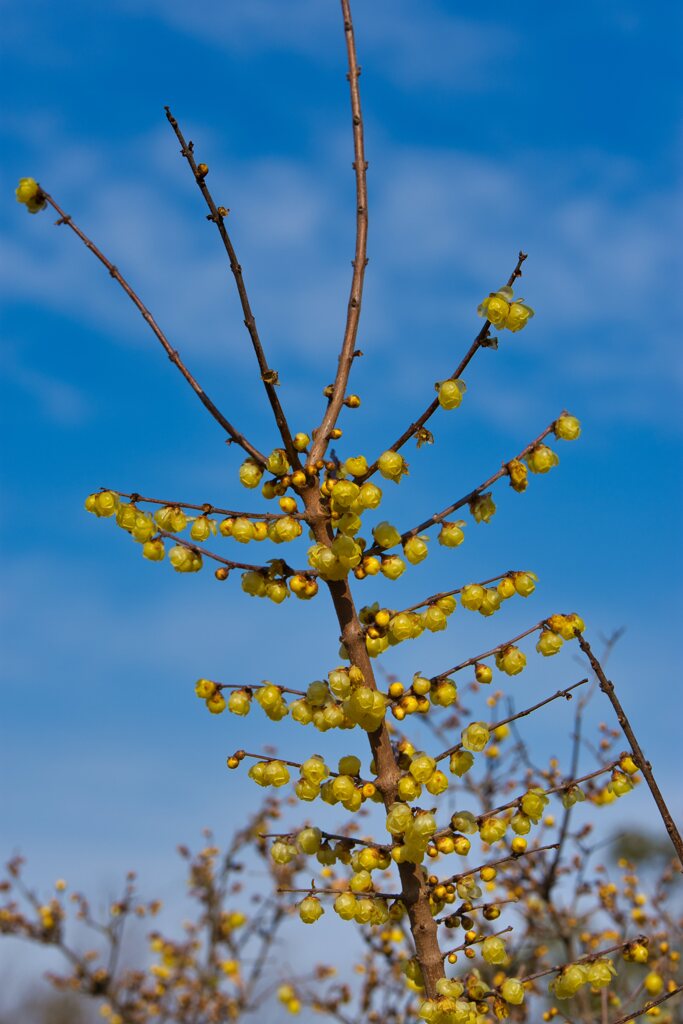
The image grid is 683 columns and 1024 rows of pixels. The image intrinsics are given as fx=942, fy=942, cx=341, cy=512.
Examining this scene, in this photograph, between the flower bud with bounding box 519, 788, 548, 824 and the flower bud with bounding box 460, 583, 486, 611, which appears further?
the flower bud with bounding box 519, 788, 548, 824

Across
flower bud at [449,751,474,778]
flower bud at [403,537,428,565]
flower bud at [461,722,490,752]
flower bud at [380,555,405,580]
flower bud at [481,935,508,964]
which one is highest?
flower bud at [403,537,428,565]

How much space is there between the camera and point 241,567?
9.78 ft

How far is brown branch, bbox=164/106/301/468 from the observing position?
2.79m

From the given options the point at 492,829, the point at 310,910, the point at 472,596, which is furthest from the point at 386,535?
the point at 310,910

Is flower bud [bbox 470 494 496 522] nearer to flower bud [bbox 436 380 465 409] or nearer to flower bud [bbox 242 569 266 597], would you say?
flower bud [bbox 436 380 465 409]

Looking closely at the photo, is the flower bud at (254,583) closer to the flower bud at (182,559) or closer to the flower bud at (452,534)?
the flower bud at (182,559)

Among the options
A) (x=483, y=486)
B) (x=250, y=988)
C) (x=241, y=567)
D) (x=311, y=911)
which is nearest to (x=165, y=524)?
(x=241, y=567)

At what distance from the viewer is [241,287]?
2.78m

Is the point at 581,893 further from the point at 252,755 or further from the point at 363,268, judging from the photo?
the point at 363,268

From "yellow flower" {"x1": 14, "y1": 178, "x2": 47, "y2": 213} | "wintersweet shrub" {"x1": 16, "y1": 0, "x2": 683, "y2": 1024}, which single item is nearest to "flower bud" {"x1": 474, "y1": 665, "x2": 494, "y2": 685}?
"wintersweet shrub" {"x1": 16, "y1": 0, "x2": 683, "y2": 1024}

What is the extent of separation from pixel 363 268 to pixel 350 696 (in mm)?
1419

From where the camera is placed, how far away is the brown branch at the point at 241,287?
2.79 meters

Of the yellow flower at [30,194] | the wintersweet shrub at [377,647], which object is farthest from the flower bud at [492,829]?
the yellow flower at [30,194]

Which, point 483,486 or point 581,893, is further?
point 581,893
